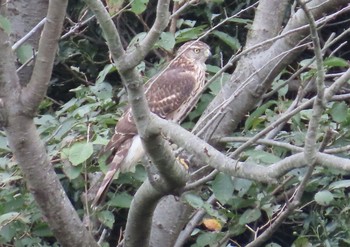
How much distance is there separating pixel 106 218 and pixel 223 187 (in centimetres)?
58

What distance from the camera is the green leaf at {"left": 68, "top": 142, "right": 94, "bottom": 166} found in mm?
3047

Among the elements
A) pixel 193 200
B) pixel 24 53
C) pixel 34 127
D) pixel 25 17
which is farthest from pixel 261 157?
pixel 25 17

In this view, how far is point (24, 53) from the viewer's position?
3.40 m

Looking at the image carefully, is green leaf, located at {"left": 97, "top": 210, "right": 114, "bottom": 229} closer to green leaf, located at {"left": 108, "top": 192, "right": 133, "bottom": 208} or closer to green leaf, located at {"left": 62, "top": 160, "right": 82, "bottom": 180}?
green leaf, located at {"left": 108, "top": 192, "right": 133, "bottom": 208}

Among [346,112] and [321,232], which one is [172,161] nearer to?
[346,112]

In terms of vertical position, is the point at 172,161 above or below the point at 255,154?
above

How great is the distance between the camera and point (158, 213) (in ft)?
11.6

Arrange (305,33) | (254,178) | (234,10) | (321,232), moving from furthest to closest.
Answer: (234,10) → (321,232) → (305,33) → (254,178)

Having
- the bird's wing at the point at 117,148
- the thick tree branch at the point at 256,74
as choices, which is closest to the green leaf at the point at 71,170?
the bird's wing at the point at 117,148

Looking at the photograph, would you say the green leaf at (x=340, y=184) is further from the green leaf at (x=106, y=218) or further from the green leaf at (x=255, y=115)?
the green leaf at (x=106, y=218)

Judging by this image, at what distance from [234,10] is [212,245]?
2.06 m

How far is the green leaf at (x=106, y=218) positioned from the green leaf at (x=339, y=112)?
82 centimetres

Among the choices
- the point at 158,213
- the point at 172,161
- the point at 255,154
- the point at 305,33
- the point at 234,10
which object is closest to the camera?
the point at 172,161

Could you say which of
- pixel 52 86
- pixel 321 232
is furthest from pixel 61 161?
pixel 52 86
